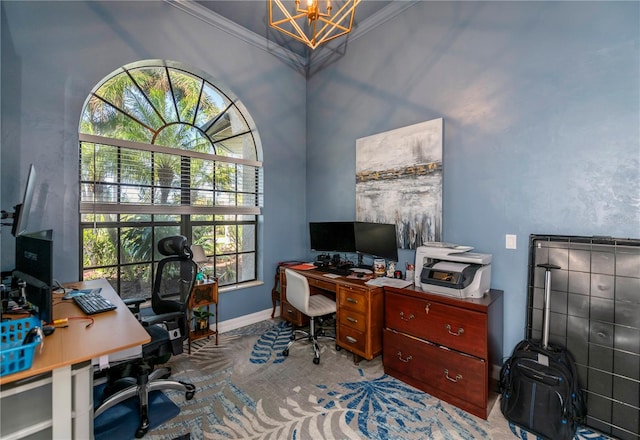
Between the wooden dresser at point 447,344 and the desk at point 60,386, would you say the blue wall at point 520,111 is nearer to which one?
the wooden dresser at point 447,344

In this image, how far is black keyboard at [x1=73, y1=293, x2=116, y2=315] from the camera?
1.65 m

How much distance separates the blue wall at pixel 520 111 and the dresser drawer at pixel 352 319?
842 mm

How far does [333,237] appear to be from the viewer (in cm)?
327

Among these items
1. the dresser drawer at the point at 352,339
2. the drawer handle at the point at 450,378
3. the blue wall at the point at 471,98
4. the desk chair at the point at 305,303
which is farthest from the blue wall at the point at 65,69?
the drawer handle at the point at 450,378

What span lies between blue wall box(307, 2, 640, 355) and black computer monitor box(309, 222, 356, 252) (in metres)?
0.65

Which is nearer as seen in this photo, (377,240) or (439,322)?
(439,322)

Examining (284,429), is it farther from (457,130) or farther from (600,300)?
(457,130)

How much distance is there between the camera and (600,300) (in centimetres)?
180

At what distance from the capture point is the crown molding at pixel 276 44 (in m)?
2.90

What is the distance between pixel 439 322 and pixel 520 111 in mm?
1747

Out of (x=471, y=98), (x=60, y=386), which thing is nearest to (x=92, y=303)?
(x=60, y=386)

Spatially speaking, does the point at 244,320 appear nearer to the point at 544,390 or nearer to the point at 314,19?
the point at 544,390

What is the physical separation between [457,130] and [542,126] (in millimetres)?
612

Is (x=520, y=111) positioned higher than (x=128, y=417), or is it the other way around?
(x=520, y=111)
